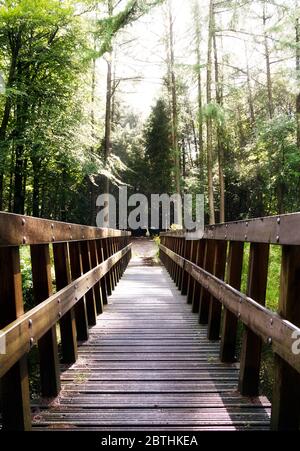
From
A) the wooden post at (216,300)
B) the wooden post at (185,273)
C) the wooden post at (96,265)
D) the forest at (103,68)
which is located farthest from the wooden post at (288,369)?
the forest at (103,68)

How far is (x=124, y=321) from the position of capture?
5.63 m

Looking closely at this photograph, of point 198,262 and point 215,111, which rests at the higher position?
point 215,111

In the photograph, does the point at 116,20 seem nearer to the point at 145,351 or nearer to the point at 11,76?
the point at 11,76

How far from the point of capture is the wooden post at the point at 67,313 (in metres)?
3.44

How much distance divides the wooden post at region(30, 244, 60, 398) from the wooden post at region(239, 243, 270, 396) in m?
1.30

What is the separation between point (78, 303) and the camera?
4340 mm

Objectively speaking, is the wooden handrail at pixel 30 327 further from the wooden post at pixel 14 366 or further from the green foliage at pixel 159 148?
the green foliage at pixel 159 148

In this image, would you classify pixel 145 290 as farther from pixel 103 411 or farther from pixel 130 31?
pixel 130 31

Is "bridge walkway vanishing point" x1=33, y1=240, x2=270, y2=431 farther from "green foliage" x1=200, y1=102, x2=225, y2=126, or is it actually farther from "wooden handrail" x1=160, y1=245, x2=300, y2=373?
"green foliage" x1=200, y1=102, x2=225, y2=126

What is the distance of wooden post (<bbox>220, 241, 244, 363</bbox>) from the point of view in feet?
12.0

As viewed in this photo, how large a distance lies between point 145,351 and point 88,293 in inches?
46.0

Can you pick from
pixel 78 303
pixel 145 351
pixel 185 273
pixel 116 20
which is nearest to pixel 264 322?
pixel 145 351
